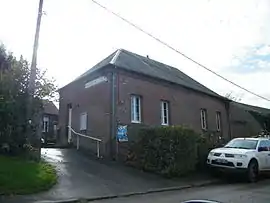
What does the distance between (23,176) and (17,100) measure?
3597 millimetres

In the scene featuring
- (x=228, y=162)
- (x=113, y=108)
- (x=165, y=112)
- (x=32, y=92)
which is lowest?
(x=228, y=162)

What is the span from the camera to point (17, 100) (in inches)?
532

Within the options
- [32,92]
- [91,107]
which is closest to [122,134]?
[91,107]

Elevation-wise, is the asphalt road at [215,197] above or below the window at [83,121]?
below

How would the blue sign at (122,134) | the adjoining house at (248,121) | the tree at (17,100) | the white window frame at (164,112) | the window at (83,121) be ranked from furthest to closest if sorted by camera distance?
the adjoining house at (248,121) → the white window frame at (164,112) → the window at (83,121) → the blue sign at (122,134) → the tree at (17,100)

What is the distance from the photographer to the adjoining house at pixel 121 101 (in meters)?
18.6

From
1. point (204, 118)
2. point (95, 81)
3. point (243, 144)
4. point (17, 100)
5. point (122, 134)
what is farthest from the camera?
point (204, 118)

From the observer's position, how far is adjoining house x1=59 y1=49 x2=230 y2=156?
1862 centimetres

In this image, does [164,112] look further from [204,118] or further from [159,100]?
[204,118]

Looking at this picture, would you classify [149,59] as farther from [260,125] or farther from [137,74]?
[260,125]

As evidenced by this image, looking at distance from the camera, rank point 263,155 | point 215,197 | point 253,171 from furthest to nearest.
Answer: point 263,155 → point 253,171 → point 215,197

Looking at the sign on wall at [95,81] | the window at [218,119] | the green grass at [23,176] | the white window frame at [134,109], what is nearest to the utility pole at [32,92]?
the green grass at [23,176]

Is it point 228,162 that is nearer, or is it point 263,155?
point 228,162

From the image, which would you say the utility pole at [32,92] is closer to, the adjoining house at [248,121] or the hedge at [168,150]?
the hedge at [168,150]
